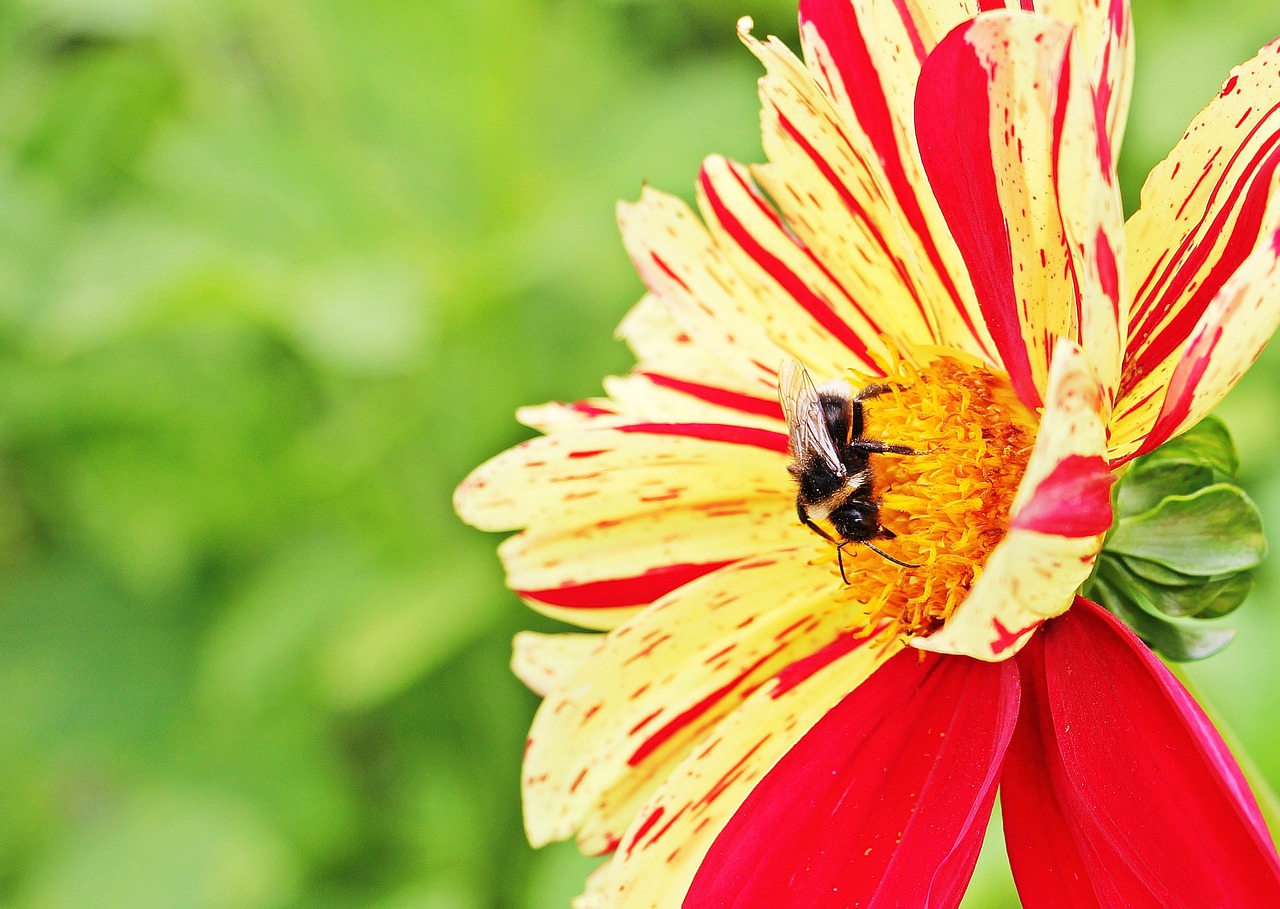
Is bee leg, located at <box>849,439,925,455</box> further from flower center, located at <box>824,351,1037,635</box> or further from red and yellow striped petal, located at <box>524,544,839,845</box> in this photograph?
red and yellow striped petal, located at <box>524,544,839,845</box>

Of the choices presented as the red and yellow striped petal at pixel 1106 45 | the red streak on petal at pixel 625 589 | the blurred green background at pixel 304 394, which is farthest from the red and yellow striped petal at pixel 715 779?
the blurred green background at pixel 304 394

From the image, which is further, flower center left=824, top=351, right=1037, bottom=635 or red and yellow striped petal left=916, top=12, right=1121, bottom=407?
flower center left=824, top=351, right=1037, bottom=635

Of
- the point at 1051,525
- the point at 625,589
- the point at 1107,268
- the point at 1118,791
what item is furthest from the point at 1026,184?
the point at 625,589

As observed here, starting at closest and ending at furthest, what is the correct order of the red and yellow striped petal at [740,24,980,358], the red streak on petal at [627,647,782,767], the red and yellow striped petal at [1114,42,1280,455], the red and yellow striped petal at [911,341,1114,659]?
the red and yellow striped petal at [911,341,1114,659], the red and yellow striped petal at [1114,42,1280,455], the red and yellow striped petal at [740,24,980,358], the red streak on petal at [627,647,782,767]

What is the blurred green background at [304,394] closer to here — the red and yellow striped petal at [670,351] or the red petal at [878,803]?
the red and yellow striped petal at [670,351]

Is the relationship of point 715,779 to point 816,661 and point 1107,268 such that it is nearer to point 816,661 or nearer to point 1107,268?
point 816,661

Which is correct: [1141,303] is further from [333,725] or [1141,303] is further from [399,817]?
[333,725]

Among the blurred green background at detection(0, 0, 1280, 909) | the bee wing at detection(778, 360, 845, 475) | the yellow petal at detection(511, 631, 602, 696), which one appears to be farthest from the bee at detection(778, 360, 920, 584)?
the blurred green background at detection(0, 0, 1280, 909)

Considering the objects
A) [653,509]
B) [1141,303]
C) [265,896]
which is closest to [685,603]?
[653,509]
